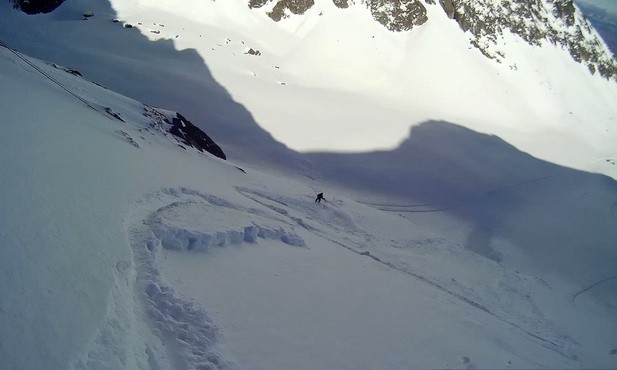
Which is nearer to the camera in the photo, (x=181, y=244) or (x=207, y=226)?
(x=181, y=244)

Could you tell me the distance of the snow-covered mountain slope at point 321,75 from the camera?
3250 centimetres

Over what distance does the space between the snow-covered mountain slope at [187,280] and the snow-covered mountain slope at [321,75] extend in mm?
14358

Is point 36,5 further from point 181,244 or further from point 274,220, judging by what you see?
point 181,244

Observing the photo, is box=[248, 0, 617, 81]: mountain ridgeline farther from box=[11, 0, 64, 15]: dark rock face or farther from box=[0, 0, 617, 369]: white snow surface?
box=[11, 0, 64, 15]: dark rock face

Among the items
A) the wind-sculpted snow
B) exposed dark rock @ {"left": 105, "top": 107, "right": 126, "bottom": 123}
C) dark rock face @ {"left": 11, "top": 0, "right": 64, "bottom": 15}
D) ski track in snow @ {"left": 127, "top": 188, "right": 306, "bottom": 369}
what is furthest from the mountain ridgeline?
ski track in snow @ {"left": 127, "top": 188, "right": 306, "bottom": 369}

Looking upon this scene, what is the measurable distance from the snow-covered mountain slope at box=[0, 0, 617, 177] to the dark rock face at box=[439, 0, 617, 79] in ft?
4.63

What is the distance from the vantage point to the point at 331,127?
3344 centimetres

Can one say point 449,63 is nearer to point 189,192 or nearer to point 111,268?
point 189,192

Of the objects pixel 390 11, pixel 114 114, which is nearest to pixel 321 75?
pixel 390 11

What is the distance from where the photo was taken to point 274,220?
517 inches

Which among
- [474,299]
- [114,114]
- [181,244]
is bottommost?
[181,244]

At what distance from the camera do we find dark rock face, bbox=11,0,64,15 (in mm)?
41500

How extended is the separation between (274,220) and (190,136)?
8.64 metres

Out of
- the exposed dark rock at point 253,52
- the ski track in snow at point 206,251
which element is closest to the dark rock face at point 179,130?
the ski track in snow at point 206,251
